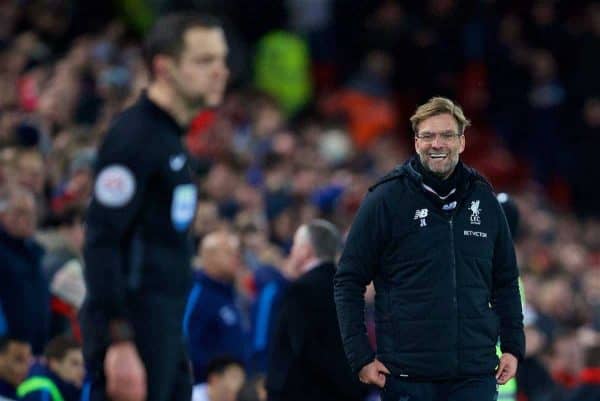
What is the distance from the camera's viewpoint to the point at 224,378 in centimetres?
817

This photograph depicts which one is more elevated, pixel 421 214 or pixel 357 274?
pixel 421 214

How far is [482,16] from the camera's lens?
1852 cm

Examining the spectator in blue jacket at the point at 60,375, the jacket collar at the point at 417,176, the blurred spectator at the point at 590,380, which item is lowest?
the blurred spectator at the point at 590,380

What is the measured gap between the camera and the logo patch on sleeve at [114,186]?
4.53m

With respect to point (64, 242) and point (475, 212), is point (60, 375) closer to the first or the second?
point (64, 242)

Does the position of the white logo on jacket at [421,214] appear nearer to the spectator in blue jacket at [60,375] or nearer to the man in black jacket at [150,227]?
the man in black jacket at [150,227]

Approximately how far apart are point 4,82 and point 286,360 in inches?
236

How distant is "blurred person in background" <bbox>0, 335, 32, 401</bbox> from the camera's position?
6773 millimetres

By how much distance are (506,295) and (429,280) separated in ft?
1.39

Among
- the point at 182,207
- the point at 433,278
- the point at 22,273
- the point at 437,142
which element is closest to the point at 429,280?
the point at 433,278

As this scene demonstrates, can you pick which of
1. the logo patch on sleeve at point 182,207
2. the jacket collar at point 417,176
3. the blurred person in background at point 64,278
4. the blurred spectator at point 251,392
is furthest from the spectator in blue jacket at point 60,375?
the logo patch on sleeve at point 182,207

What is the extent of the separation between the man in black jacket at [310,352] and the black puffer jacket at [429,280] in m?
1.26

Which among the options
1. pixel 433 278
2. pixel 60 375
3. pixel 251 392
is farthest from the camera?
pixel 251 392

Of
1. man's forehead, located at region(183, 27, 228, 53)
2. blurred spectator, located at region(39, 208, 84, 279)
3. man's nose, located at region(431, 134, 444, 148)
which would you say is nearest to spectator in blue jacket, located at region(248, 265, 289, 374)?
blurred spectator, located at region(39, 208, 84, 279)
